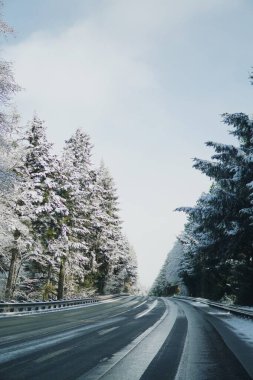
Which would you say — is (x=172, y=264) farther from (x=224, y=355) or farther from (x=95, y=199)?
(x=224, y=355)

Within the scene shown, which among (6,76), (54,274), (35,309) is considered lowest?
(35,309)

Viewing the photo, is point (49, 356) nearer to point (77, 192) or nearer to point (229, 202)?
point (229, 202)

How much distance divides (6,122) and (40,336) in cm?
1038

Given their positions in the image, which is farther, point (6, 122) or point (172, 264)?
point (172, 264)

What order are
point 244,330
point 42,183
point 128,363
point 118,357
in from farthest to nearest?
1. point 42,183
2. point 244,330
3. point 118,357
4. point 128,363

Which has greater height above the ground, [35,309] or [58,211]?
[58,211]

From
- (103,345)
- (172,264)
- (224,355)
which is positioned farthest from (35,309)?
(172,264)

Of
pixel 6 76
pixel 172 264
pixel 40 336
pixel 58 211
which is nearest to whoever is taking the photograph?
pixel 40 336

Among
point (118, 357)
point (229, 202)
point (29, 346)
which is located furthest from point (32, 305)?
point (118, 357)

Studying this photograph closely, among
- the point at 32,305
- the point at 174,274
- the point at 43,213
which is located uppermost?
the point at 174,274

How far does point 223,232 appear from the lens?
24.8 m

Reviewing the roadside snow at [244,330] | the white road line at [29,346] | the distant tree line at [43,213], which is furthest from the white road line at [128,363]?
the distant tree line at [43,213]

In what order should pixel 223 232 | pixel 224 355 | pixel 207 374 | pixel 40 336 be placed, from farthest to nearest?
pixel 223 232 → pixel 40 336 → pixel 224 355 → pixel 207 374

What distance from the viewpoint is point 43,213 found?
97.9 feet
